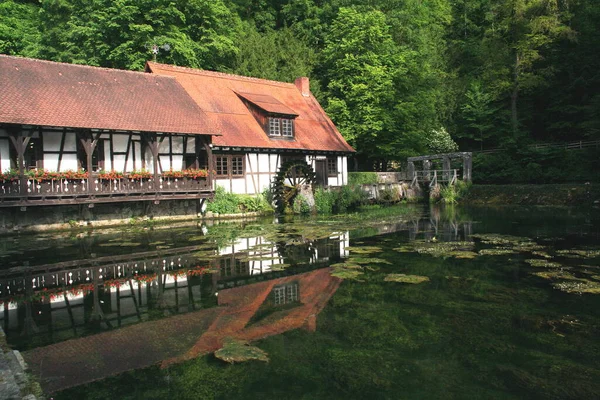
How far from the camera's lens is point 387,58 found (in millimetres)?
33625

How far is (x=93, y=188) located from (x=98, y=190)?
Answer: 22 centimetres

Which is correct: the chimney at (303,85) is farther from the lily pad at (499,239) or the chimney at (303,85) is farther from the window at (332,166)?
the lily pad at (499,239)

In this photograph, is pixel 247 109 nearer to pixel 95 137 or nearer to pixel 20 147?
pixel 95 137

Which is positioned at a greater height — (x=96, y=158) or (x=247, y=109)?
(x=247, y=109)

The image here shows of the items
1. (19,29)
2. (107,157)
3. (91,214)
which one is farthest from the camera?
(19,29)

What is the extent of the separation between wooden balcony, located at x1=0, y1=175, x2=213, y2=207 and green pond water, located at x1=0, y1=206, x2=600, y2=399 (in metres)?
5.05

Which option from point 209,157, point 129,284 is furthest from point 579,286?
point 209,157

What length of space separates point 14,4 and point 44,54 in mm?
6257

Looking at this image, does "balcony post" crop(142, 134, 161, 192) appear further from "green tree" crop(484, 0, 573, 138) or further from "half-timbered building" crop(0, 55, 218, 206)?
"green tree" crop(484, 0, 573, 138)

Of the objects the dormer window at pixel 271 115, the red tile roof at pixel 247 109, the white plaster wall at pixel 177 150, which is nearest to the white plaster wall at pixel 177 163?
the white plaster wall at pixel 177 150

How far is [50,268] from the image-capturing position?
10570mm

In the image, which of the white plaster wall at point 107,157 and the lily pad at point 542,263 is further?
the white plaster wall at point 107,157

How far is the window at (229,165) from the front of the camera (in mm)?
23938

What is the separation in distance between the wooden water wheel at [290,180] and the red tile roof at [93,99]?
16.4 feet
